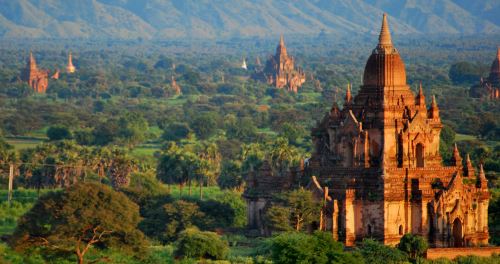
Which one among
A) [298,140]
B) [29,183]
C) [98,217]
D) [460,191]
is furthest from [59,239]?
[298,140]

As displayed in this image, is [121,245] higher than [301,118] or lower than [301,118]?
lower

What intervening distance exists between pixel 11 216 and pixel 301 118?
68.1m

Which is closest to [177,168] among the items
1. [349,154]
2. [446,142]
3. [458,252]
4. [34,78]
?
[446,142]

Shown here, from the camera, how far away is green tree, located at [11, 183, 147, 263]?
54.1m

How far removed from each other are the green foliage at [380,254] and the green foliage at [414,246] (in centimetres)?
45

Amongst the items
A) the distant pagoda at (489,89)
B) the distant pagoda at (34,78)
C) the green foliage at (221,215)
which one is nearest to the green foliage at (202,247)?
the green foliage at (221,215)

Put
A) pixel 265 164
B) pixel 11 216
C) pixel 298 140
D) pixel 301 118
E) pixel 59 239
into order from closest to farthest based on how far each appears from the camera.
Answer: pixel 59 239 → pixel 265 164 → pixel 11 216 → pixel 298 140 → pixel 301 118

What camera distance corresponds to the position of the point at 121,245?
55219mm

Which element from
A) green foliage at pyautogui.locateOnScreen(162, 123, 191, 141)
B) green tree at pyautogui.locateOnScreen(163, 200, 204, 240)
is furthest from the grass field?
green foliage at pyautogui.locateOnScreen(162, 123, 191, 141)

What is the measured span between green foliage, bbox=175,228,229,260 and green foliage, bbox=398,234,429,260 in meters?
6.14

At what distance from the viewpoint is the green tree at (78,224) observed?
54125mm

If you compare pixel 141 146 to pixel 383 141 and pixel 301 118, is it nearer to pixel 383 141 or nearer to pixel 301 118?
pixel 301 118

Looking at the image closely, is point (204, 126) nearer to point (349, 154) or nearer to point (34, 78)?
point (349, 154)

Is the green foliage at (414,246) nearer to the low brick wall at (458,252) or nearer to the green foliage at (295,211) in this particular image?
the low brick wall at (458,252)
